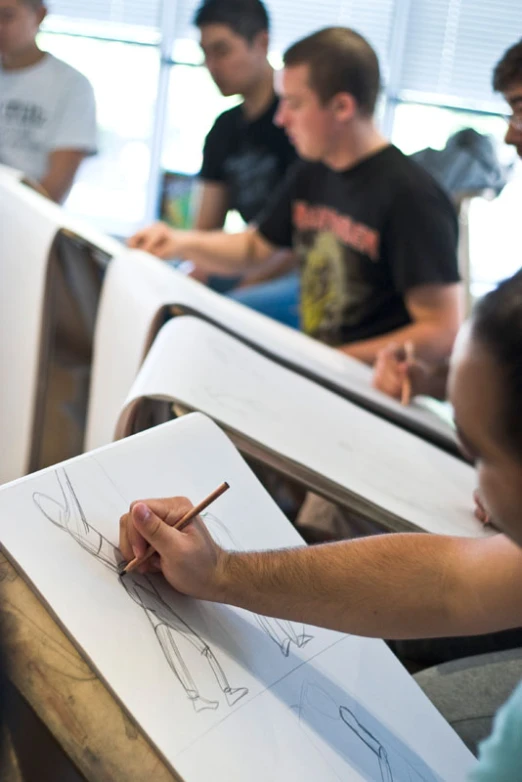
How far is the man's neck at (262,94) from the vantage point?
2832mm

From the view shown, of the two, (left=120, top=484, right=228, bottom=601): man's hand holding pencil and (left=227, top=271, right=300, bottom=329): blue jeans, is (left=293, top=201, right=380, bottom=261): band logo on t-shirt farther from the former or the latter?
(left=120, top=484, right=228, bottom=601): man's hand holding pencil

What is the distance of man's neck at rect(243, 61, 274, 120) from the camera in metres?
2.83

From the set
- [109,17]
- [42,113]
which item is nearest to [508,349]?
[42,113]

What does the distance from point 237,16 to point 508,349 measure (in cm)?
248

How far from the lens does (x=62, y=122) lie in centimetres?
287

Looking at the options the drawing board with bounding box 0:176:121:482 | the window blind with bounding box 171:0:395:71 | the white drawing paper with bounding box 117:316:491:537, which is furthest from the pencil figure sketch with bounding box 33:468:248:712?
the window blind with bounding box 171:0:395:71

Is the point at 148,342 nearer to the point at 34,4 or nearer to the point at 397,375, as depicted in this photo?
the point at 397,375

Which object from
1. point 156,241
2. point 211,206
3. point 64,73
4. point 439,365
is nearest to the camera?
point 439,365

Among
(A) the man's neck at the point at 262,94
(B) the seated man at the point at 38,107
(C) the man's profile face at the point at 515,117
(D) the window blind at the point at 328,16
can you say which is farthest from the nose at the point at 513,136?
(D) the window blind at the point at 328,16

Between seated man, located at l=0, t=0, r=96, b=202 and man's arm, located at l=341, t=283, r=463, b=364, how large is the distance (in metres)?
1.25

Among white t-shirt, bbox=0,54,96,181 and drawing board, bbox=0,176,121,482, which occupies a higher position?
white t-shirt, bbox=0,54,96,181

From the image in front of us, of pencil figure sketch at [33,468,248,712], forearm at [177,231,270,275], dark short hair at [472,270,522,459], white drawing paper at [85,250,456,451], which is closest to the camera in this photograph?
dark short hair at [472,270,522,459]

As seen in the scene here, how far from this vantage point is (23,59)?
289cm

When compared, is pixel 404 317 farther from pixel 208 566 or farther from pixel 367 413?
pixel 208 566
